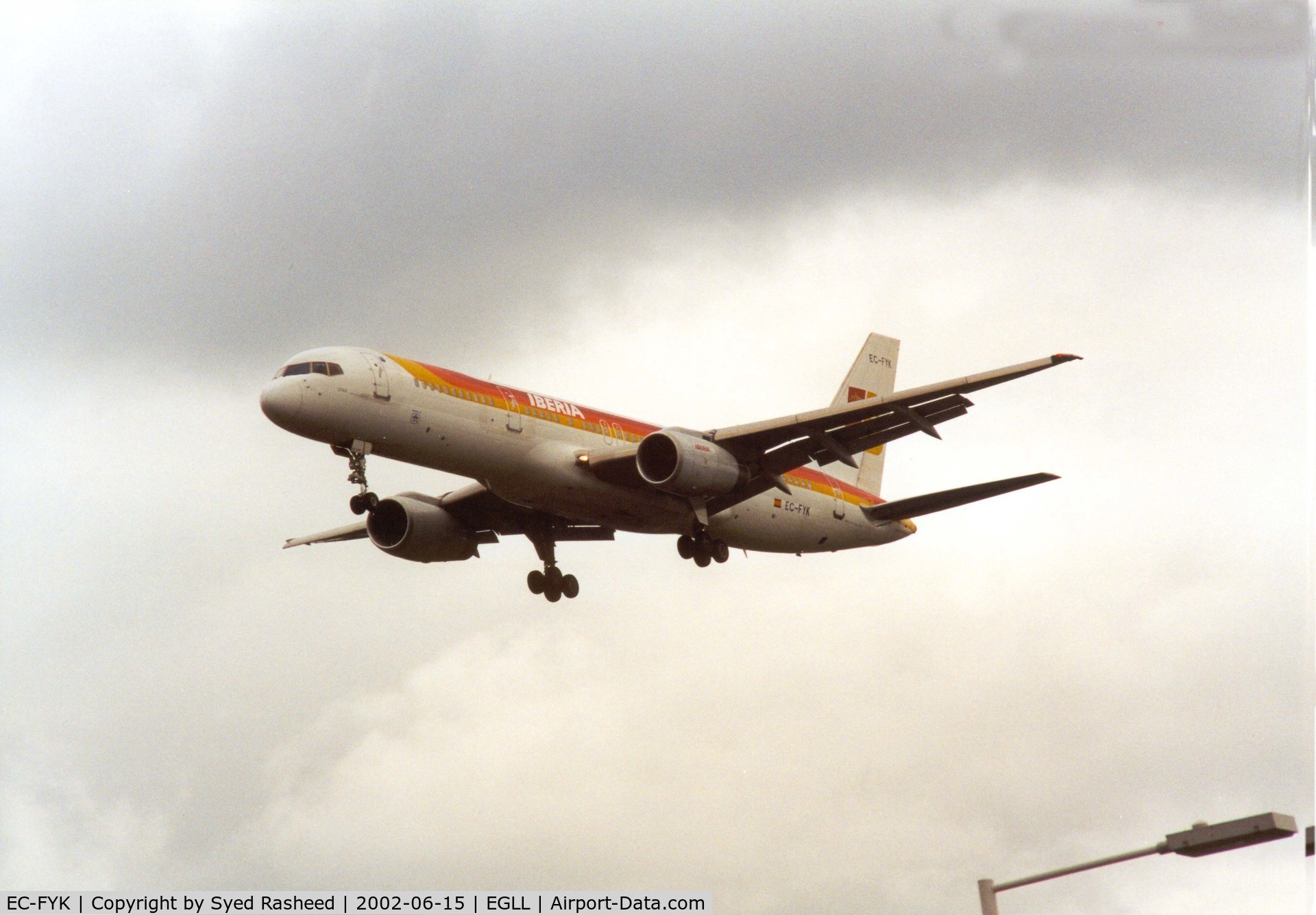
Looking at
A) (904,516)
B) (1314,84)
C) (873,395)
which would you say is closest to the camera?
(1314,84)

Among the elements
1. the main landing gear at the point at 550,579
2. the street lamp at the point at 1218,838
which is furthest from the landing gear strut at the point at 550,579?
the street lamp at the point at 1218,838

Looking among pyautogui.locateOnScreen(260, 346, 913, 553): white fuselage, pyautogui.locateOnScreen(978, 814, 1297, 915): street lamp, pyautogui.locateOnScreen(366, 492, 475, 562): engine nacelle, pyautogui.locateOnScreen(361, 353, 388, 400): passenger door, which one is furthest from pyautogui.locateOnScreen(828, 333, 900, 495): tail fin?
pyautogui.locateOnScreen(978, 814, 1297, 915): street lamp

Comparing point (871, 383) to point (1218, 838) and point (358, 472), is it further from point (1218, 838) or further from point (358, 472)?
point (1218, 838)

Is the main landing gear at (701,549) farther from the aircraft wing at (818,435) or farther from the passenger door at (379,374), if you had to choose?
the passenger door at (379,374)

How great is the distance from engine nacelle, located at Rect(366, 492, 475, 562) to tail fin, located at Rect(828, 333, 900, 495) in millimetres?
13990

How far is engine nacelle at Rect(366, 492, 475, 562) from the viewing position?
4659cm

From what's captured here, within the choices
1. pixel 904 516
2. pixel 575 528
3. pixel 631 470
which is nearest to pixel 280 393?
pixel 631 470

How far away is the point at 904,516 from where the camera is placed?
47.8m

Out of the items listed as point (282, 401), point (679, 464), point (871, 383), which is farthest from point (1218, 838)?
point (871, 383)

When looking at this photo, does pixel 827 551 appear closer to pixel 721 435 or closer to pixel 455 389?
pixel 721 435

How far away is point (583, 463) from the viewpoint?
135 ft

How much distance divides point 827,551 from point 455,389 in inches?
575

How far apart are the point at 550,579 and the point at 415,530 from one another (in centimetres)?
473

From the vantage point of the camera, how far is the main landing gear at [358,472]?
3875 cm
